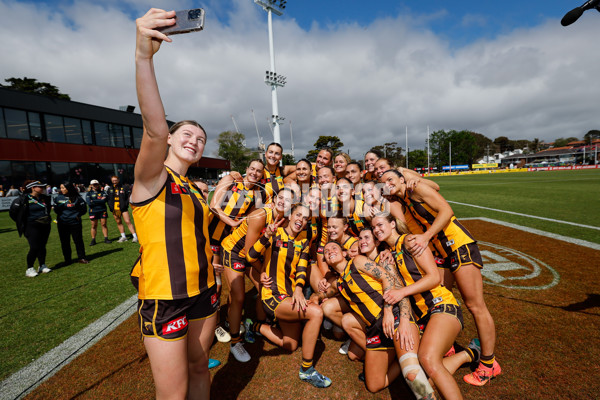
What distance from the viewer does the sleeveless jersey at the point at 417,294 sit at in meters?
2.81

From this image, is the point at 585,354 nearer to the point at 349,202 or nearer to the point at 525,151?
the point at 349,202

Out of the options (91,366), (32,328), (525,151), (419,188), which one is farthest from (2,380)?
(525,151)

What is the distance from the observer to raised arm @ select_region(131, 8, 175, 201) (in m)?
1.24

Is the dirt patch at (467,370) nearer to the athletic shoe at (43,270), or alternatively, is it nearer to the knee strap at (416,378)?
the knee strap at (416,378)

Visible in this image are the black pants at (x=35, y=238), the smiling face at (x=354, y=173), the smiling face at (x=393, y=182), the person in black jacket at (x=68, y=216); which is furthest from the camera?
the person in black jacket at (x=68, y=216)

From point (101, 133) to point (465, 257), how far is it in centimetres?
3859

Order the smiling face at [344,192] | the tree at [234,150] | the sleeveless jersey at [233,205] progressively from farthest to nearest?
1. the tree at [234,150]
2. the smiling face at [344,192]
3. the sleeveless jersey at [233,205]

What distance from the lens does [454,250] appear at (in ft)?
10.1

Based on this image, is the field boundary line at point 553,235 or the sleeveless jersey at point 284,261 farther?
the field boundary line at point 553,235

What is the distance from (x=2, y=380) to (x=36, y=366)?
0.94ft

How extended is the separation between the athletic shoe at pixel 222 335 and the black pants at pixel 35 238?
586 centimetres

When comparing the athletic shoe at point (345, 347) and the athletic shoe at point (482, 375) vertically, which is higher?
the athletic shoe at point (482, 375)

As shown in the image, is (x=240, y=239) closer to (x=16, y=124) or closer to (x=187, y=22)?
(x=187, y=22)

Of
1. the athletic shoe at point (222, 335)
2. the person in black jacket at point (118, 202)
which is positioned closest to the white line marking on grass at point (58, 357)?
the athletic shoe at point (222, 335)
